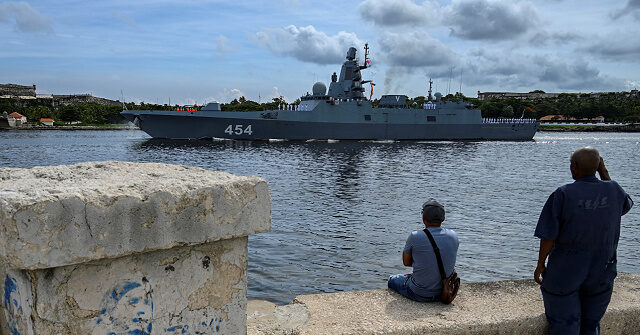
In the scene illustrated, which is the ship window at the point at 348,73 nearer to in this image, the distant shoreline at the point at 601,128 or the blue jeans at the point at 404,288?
the blue jeans at the point at 404,288

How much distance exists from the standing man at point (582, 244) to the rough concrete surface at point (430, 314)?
0.20 m

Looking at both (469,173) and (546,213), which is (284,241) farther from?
(469,173)

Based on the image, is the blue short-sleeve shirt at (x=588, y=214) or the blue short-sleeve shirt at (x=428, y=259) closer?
the blue short-sleeve shirt at (x=588, y=214)

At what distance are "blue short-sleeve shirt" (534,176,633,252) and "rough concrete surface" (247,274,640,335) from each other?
1.67 ft

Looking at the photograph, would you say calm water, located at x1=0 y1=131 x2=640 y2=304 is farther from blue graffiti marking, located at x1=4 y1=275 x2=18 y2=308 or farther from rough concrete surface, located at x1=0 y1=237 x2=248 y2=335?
blue graffiti marking, located at x1=4 y1=275 x2=18 y2=308

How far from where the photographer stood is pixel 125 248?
1511 millimetres

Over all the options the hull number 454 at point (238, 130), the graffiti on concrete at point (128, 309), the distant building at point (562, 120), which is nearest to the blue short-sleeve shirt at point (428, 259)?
the graffiti on concrete at point (128, 309)

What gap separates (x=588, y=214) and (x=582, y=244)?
0.51 feet

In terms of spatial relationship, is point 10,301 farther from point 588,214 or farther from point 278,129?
point 278,129

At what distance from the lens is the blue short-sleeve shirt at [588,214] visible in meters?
2.43

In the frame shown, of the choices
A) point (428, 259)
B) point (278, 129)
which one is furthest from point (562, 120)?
point (428, 259)

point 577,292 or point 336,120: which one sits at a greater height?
point 336,120

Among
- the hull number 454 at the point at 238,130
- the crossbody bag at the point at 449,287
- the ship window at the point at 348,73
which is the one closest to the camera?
the crossbody bag at the point at 449,287

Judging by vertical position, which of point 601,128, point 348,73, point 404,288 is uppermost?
point 348,73
